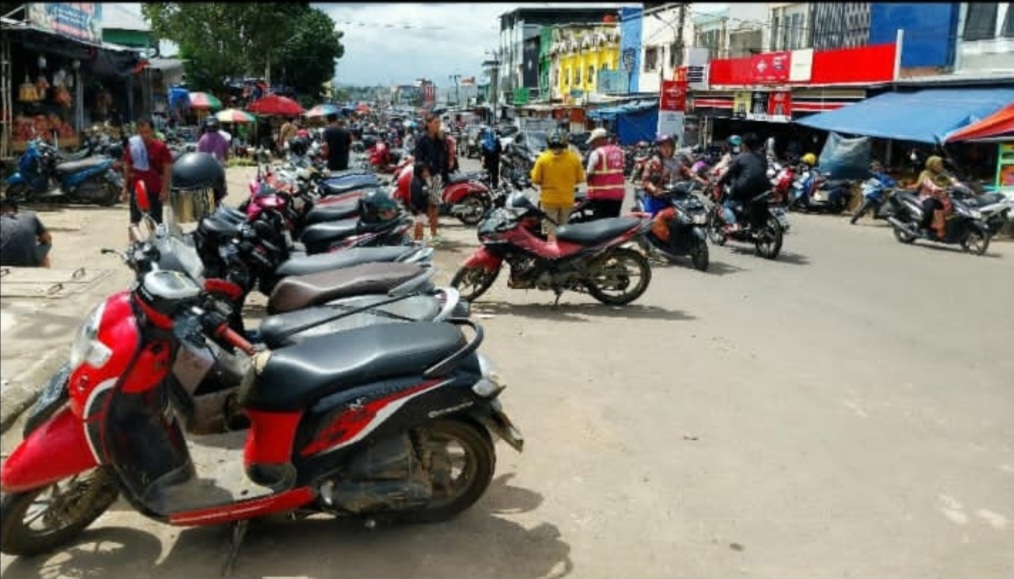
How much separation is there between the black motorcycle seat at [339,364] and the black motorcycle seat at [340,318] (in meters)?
0.45

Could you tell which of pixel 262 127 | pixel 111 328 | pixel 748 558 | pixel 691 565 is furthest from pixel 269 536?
pixel 262 127

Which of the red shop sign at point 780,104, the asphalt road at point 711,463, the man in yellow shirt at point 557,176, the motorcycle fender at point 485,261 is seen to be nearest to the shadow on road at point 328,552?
the asphalt road at point 711,463

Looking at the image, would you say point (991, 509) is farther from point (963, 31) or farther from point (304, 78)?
point (304, 78)

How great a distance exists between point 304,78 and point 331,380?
5000cm

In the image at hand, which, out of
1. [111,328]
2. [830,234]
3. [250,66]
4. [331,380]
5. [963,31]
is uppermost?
[963,31]

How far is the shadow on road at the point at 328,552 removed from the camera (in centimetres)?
333

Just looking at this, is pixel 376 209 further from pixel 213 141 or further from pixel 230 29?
pixel 213 141

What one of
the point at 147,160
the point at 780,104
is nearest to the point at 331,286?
the point at 147,160

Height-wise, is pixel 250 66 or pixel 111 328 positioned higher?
pixel 250 66

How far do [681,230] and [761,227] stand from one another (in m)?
1.54

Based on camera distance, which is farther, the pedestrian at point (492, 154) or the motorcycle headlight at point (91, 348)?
the pedestrian at point (492, 154)

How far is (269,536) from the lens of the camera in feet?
11.8

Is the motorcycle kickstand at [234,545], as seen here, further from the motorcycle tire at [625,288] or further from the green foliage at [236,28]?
the motorcycle tire at [625,288]

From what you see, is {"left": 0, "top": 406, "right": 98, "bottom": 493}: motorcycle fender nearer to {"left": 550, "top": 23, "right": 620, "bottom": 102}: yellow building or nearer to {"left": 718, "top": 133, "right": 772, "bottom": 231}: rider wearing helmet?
{"left": 718, "top": 133, "right": 772, "bottom": 231}: rider wearing helmet
